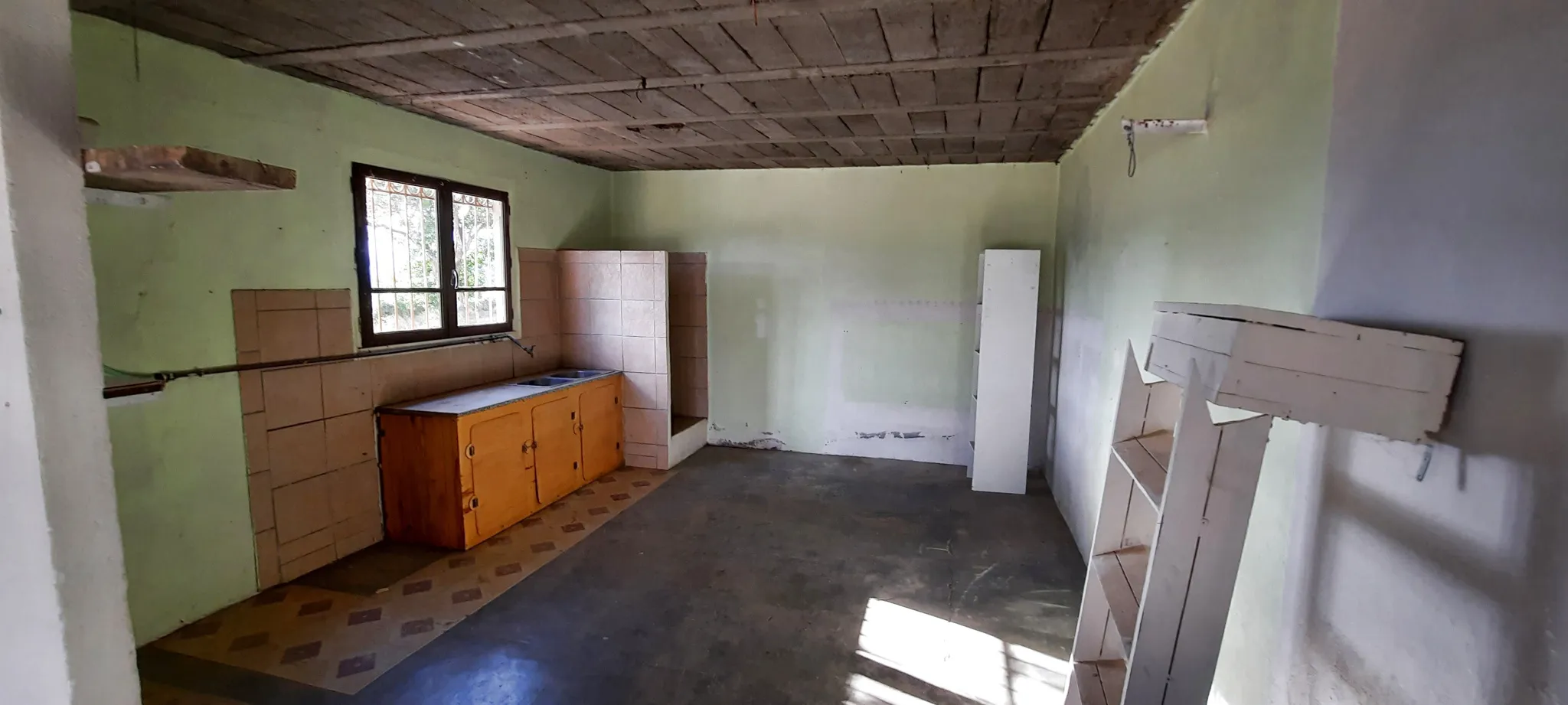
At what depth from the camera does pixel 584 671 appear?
2.54m

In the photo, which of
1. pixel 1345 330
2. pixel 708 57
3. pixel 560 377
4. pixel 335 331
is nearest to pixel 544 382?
pixel 560 377

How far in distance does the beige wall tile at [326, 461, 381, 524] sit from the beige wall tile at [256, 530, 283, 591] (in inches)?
12.2

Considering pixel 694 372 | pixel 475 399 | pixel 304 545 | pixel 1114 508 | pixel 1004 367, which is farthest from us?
pixel 694 372

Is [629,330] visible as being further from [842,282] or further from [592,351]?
[842,282]

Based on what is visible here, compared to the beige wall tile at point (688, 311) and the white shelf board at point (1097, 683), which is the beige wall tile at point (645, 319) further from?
the white shelf board at point (1097, 683)

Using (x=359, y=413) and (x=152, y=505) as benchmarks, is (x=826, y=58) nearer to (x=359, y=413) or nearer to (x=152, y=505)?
(x=359, y=413)

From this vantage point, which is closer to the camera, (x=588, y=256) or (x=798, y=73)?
(x=798, y=73)

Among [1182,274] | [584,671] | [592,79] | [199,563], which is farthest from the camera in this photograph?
[592,79]

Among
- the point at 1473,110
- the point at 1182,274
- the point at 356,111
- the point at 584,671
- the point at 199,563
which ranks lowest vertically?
the point at 584,671

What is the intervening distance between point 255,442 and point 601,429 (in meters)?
2.17

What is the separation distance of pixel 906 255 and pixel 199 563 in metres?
4.67

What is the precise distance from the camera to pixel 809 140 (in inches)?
169

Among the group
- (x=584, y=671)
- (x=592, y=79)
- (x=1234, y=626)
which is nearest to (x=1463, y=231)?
(x=1234, y=626)

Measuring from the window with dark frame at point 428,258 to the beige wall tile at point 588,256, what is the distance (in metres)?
0.53
